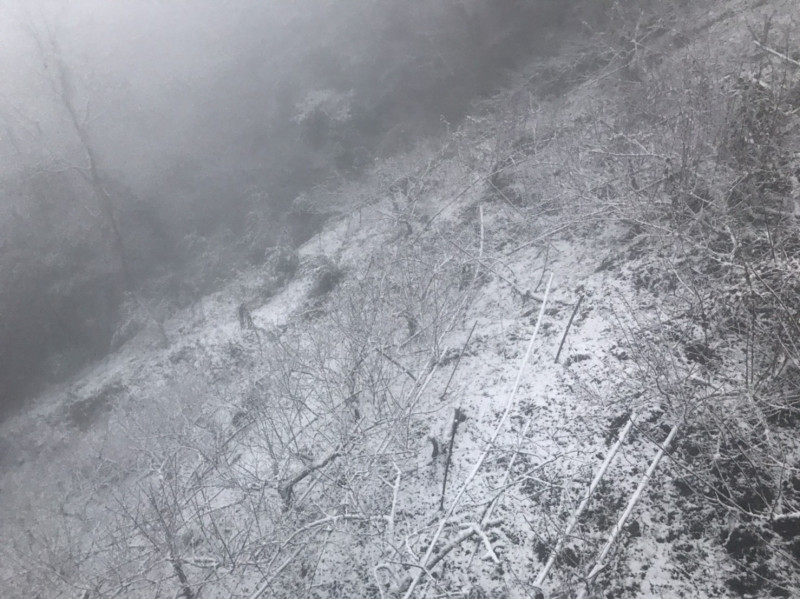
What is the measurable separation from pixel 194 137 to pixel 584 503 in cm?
1334

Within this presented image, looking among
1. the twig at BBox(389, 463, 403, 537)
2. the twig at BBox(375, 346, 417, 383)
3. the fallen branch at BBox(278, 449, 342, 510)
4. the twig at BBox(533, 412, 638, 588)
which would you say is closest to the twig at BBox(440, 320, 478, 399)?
the twig at BBox(375, 346, 417, 383)

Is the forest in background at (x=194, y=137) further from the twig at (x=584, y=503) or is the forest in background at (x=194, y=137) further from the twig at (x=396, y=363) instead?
the twig at (x=584, y=503)

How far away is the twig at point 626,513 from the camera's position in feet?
9.99

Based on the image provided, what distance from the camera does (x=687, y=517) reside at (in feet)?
10.2

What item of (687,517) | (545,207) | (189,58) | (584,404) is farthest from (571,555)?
(189,58)

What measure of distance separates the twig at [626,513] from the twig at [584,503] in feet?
0.81

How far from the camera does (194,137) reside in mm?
12734

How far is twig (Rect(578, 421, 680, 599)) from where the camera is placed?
3.04 meters

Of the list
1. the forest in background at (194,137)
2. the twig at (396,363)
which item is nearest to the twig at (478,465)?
the twig at (396,363)

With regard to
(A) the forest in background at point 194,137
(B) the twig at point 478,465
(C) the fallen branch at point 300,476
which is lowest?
(C) the fallen branch at point 300,476

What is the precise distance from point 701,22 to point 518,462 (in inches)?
309

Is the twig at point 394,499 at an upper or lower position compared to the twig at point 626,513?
lower

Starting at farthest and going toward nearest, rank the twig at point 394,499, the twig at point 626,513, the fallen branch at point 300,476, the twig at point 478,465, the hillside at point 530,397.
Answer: the fallen branch at point 300,476 → the twig at point 394,499 → the twig at point 478,465 → the hillside at point 530,397 → the twig at point 626,513

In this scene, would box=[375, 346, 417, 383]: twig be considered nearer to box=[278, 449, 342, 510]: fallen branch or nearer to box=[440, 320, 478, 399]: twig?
box=[440, 320, 478, 399]: twig
